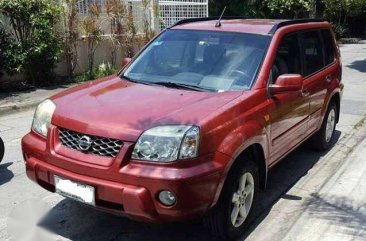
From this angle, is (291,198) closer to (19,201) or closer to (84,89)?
(84,89)

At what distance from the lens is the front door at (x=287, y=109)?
4328 mm

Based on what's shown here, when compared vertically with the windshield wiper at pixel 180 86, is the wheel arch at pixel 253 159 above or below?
below

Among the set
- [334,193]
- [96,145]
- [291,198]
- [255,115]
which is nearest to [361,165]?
[334,193]

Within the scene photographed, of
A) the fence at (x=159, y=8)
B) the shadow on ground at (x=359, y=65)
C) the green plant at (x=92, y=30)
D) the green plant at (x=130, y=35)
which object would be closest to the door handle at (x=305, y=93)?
the green plant at (x=92, y=30)

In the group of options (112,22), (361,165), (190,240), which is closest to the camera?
(190,240)

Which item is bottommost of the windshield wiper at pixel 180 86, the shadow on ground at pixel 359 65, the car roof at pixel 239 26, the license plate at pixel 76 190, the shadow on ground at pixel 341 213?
the shadow on ground at pixel 359 65

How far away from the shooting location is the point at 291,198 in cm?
478

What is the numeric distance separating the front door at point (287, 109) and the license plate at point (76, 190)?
170 centimetres

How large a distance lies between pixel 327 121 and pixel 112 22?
755 centimetres

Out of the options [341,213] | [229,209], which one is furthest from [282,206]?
[229,209]

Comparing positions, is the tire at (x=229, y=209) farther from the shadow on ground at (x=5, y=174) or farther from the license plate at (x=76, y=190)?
the shadow on ground at (x=5, y=174)

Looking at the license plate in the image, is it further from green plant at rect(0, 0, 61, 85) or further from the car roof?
green plant at rect(0, 0, 61, 85)

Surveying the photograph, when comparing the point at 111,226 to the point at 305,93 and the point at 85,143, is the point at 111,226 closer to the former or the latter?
the point at 85,143

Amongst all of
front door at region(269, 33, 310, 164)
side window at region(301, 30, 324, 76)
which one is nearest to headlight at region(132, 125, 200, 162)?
front door at region(269, 33, 310, 164)
